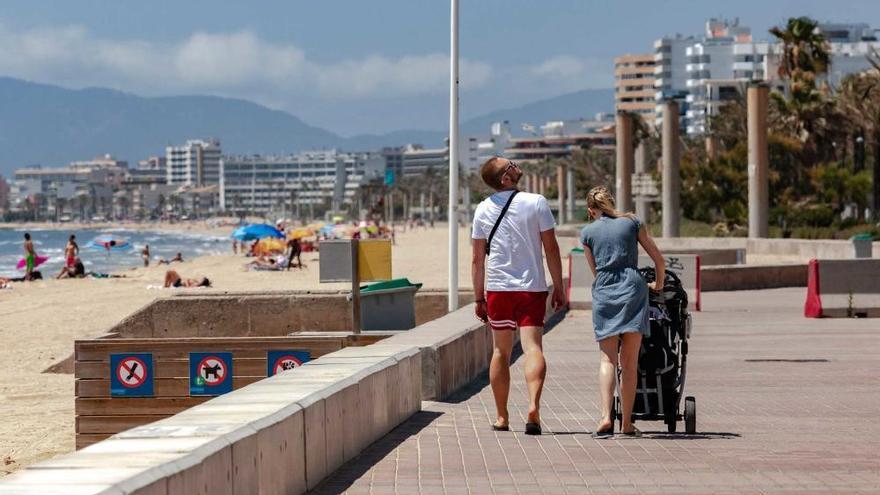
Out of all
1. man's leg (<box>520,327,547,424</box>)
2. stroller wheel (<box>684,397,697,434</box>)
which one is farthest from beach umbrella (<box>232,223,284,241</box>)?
stroller wheel (<box>684,397,697,434</box>)

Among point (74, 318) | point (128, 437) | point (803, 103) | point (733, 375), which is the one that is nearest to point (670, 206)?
point (803, 103)

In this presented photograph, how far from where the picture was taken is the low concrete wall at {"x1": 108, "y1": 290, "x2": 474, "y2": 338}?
883 inches

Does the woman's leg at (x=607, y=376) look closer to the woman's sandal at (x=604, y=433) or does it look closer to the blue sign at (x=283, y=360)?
the woman's sandal at (x=604, y=433)

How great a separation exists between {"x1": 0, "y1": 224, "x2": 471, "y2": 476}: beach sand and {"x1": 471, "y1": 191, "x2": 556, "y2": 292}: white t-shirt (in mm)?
6038

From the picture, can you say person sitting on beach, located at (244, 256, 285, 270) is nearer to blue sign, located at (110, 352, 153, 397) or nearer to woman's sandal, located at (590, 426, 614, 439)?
blue sign, located at (110, 352, 153, 397)

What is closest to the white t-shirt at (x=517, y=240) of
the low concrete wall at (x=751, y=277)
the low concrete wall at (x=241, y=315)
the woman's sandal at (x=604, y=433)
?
the woman's sandal at (x=604, y=433)

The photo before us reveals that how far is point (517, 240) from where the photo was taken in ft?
34.0

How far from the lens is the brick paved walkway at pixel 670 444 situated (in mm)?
8492

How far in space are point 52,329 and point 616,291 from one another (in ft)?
80.2

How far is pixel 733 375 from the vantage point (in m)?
15.6

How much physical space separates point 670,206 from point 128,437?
55441 mm

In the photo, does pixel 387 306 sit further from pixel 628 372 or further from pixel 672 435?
pixel 628 372

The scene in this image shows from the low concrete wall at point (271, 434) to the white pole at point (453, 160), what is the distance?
6861 millimetres

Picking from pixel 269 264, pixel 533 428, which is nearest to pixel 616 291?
pixel 533 428
